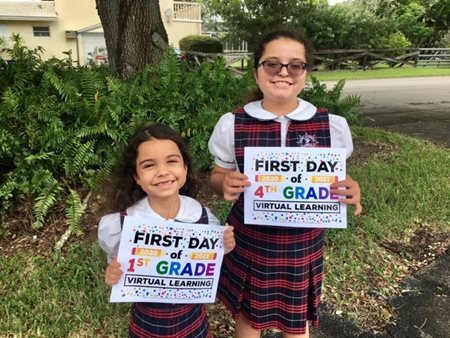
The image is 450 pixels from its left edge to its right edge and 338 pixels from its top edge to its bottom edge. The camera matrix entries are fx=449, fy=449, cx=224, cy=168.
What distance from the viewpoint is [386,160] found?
5195mm

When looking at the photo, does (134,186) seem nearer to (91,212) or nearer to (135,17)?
(91,212)

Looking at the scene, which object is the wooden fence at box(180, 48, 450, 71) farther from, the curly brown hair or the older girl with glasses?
the curly brown hair

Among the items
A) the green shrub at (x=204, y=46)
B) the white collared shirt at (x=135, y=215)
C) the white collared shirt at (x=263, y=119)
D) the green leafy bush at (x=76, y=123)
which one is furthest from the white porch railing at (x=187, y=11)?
the white collared shirt at (x=135, y=215)

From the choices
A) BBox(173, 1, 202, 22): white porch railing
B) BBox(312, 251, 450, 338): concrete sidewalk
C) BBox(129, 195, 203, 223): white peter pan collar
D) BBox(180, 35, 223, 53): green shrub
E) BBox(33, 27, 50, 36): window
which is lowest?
BBox(312, 251, 450, 338): concrete sidewalk

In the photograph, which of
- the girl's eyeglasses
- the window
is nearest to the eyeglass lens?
the girl's eyeglasses

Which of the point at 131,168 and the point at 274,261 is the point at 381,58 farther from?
the point at 131,168

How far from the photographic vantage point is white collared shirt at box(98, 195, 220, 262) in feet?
5.56

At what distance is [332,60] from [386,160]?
727 inches

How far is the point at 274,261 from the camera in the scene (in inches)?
76.2

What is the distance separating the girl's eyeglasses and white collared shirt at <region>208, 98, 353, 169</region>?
0.16 metres

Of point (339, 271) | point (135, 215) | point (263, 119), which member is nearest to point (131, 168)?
point (135, 215)

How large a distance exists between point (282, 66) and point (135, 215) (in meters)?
0.82

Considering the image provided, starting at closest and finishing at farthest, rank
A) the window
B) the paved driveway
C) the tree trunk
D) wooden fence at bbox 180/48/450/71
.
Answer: the tree trunk
the paved driveway
wooden fence at bbox 180/48/450/71
the window

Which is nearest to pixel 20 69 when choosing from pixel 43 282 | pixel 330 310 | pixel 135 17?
pixel 135 17
